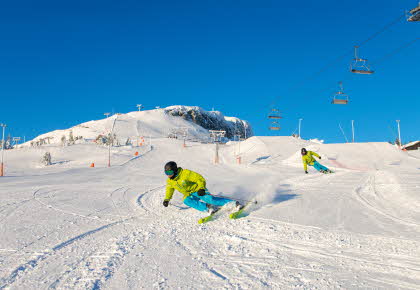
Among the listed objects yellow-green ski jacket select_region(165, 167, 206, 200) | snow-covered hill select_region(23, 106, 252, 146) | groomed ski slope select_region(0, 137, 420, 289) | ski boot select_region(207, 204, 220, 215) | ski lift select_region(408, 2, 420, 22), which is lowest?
groomed ski slope select_region(0, 137, 420, 289)

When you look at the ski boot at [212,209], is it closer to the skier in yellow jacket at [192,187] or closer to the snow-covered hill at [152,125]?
the skier in yellow jacket at [192,187]

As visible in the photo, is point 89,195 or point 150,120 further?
point 150,120

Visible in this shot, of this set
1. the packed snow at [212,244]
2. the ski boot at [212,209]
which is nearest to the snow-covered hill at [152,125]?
the packed snow at [212,244]

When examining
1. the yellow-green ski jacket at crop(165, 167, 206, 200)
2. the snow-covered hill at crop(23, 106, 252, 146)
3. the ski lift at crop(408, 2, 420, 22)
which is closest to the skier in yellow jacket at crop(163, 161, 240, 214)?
the yellow-green ski jacket at crop(165, 167, 206, 200)

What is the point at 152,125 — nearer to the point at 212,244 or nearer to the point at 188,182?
the point at 188,182

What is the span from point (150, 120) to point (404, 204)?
451ft

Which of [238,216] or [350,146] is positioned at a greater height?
[350,146]

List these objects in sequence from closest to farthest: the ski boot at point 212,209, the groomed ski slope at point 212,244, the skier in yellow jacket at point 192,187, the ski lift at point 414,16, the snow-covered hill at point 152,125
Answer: the groomed ski slope at point 212,244
the ski boot at point 212,209
the skier in yellow jacket at point 192,187
the ski lift at point 414,16
the snow-covered hill at point 152,125

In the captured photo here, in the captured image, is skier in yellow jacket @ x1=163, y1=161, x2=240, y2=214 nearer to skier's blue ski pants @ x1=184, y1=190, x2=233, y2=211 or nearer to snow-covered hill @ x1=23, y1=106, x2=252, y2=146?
skier's blue ski pants @ x1=184, y1=190, x2=233, y2=211

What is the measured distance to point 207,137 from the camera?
449 feet

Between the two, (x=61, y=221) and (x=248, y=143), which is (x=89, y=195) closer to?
(x=61, y=221)

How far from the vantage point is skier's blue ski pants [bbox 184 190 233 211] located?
6160mm

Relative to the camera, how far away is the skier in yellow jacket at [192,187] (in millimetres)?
6156

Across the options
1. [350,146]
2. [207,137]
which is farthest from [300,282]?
[207,137]
